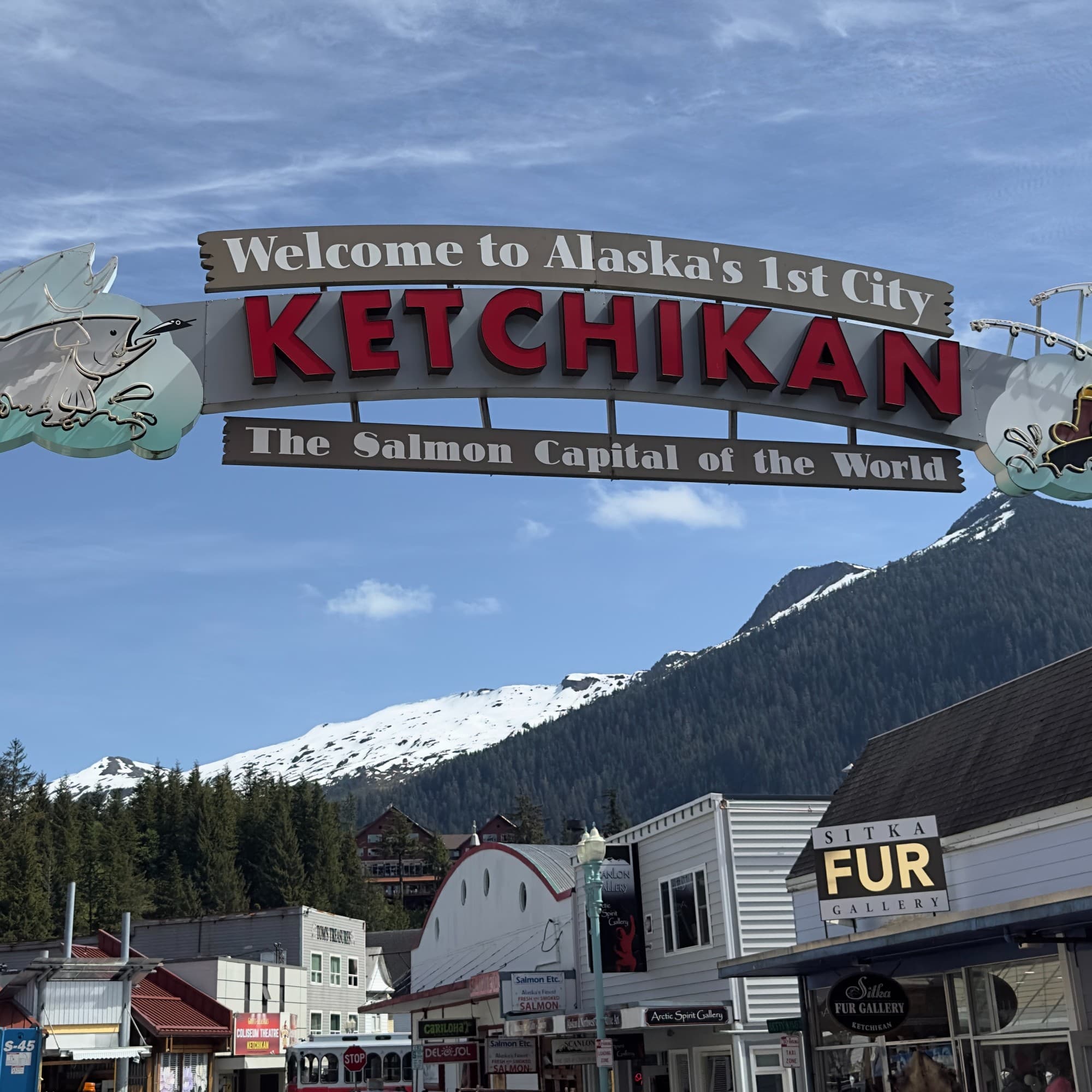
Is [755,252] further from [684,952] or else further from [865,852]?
[684,952]

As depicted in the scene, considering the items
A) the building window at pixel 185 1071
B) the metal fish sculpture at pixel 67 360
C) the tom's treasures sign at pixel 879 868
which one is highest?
the metal fish sculpture at pixel 67 360

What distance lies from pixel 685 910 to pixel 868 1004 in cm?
986

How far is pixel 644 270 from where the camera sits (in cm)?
1088

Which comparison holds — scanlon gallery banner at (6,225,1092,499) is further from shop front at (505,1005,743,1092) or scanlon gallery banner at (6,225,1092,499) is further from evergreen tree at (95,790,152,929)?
evergreen tree at (95,790,152,929)

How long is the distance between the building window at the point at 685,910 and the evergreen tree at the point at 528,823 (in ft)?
434

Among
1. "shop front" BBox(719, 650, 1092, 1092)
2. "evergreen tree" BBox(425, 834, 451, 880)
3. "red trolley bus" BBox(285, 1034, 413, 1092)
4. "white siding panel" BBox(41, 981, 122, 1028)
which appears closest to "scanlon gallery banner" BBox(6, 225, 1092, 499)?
"shop front" BBox(719, 650, 1092, 1092)

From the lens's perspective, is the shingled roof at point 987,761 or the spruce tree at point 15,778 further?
the spruce tree at point 15,778

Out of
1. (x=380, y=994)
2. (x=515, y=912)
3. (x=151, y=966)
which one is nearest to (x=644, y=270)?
(x=151, y=966)

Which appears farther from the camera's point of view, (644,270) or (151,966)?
(151,966)

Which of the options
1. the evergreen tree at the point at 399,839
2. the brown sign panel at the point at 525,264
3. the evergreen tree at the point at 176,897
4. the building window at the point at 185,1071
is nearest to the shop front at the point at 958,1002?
the brown sign panel at the point at 525,264

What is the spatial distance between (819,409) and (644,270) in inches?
75.7

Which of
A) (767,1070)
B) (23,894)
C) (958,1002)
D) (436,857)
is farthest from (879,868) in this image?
(436,857)

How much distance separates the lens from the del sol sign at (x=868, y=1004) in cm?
1697

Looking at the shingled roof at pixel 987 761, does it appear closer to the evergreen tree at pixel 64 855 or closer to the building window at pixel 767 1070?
the building window at pixel 767 1070
